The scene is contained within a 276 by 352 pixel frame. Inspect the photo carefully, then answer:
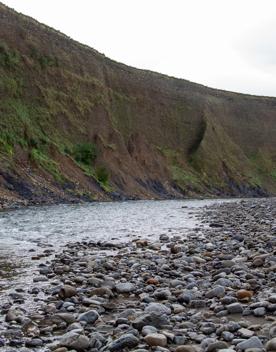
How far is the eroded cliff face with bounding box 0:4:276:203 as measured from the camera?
47875mm

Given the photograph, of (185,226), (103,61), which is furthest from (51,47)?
(185,226)

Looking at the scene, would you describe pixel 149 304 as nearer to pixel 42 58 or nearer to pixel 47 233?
pixel 47 233

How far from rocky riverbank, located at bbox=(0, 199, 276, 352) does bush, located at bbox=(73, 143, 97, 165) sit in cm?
4297

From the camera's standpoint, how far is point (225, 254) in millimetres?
12922

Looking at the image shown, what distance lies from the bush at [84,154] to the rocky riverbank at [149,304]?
141ft

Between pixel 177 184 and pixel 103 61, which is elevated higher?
pixel 103 61

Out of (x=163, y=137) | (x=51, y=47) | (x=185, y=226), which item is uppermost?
(x=51, y=47)

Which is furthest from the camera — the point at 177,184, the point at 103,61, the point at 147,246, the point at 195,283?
the point at 103,61

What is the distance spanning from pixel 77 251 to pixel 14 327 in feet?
24.0

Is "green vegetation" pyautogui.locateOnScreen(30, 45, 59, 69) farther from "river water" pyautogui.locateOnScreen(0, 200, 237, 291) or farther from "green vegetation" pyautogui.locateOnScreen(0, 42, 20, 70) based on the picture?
"river water" pyautogui.locateOnScreen(0, 200, 237, 291)

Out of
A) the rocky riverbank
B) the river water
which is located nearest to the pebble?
the rocky riverbank

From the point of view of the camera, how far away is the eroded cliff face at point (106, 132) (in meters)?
47.9

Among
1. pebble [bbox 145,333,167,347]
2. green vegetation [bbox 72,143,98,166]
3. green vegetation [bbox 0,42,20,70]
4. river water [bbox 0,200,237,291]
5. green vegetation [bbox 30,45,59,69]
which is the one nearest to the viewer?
pebble [bbox 145,333,167,347]

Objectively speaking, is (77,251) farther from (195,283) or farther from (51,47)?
(51,47)
